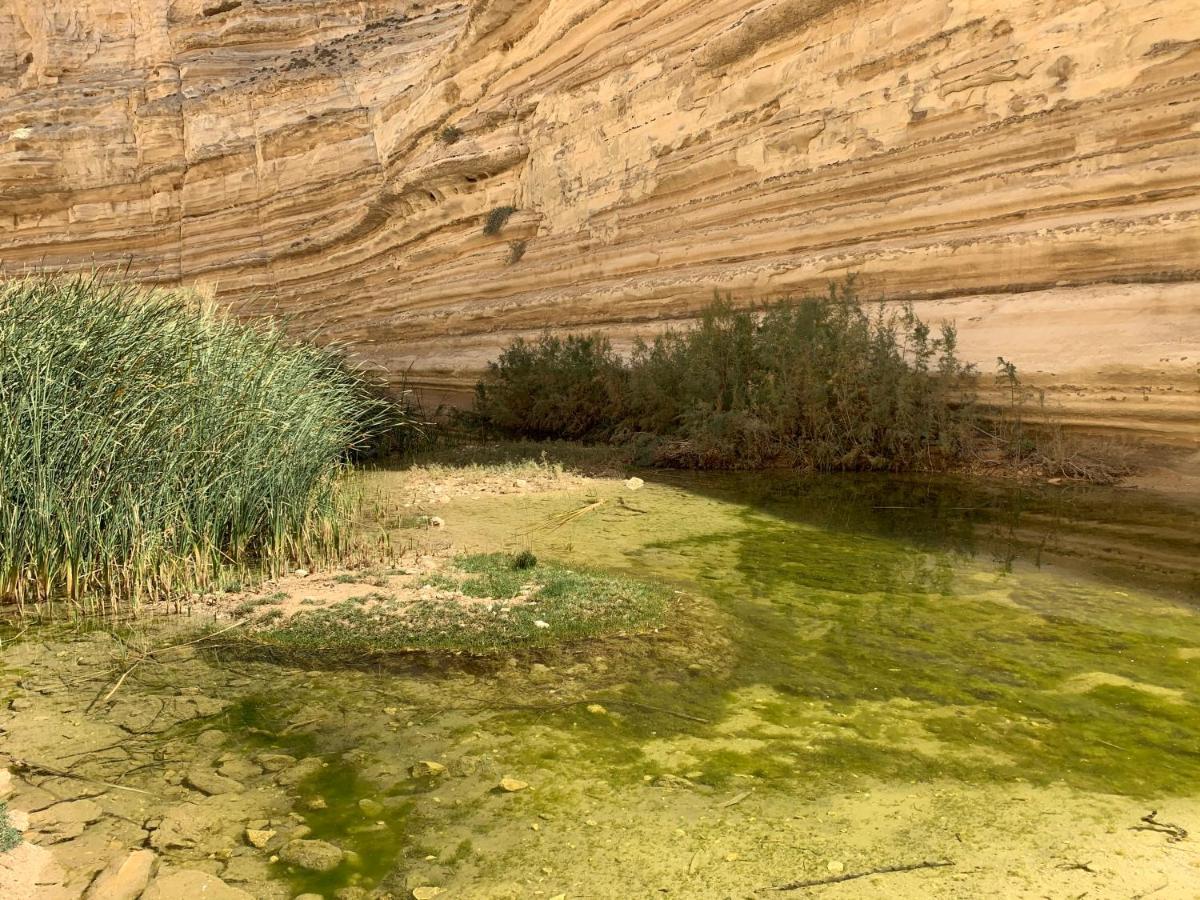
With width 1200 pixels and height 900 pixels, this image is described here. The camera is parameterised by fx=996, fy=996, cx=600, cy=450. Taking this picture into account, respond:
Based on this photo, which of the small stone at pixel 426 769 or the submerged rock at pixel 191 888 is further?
the small stone at pixel 426 769

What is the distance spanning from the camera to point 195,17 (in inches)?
847

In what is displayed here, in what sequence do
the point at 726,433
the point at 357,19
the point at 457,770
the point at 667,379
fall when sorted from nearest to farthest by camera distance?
the point at 457,770 → the point at 726,433 → the point at 667,379 → the point at 357,19

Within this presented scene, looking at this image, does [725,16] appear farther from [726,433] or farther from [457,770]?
[457,770]

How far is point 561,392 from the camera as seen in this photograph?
11406 millimetres

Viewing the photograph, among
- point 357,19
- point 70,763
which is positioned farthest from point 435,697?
point 357,19

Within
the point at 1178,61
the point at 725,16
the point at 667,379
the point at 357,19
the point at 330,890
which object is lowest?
the point at 330,890

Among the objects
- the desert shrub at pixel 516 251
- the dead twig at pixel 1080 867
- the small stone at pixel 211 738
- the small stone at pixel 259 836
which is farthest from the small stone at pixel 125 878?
the desert shrub at pixel 516 251

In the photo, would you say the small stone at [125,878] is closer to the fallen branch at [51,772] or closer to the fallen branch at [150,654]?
the fallen branch at [51,772]

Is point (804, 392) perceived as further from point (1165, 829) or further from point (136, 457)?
point (1165, 829)

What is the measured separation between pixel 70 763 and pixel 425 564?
2.35 metres

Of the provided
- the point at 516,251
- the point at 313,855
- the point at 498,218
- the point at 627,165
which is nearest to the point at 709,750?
the point at 313,855

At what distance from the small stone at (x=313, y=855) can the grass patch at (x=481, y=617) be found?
140 centimetres

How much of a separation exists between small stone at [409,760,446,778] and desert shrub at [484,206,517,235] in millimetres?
12866

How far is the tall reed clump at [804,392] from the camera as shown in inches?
317
